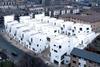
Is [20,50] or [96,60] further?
[20,50]

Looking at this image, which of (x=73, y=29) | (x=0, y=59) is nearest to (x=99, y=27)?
(x=73, y=29)

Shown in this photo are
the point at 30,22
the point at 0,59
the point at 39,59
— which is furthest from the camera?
the point at 30,22

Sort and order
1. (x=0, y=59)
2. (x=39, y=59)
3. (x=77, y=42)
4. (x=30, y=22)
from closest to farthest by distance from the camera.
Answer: (x=0, y=59), (x=39, y=59), (x=77, y=42), (x=30, y=22)

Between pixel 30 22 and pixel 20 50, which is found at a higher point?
pixel 30 22

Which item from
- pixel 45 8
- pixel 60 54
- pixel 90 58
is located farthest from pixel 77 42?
pixel 45 8

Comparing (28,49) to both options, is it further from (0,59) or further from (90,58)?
(90,58)

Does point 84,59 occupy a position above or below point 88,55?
below

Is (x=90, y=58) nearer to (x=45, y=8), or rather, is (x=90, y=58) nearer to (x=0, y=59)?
(x=0, y=59)
